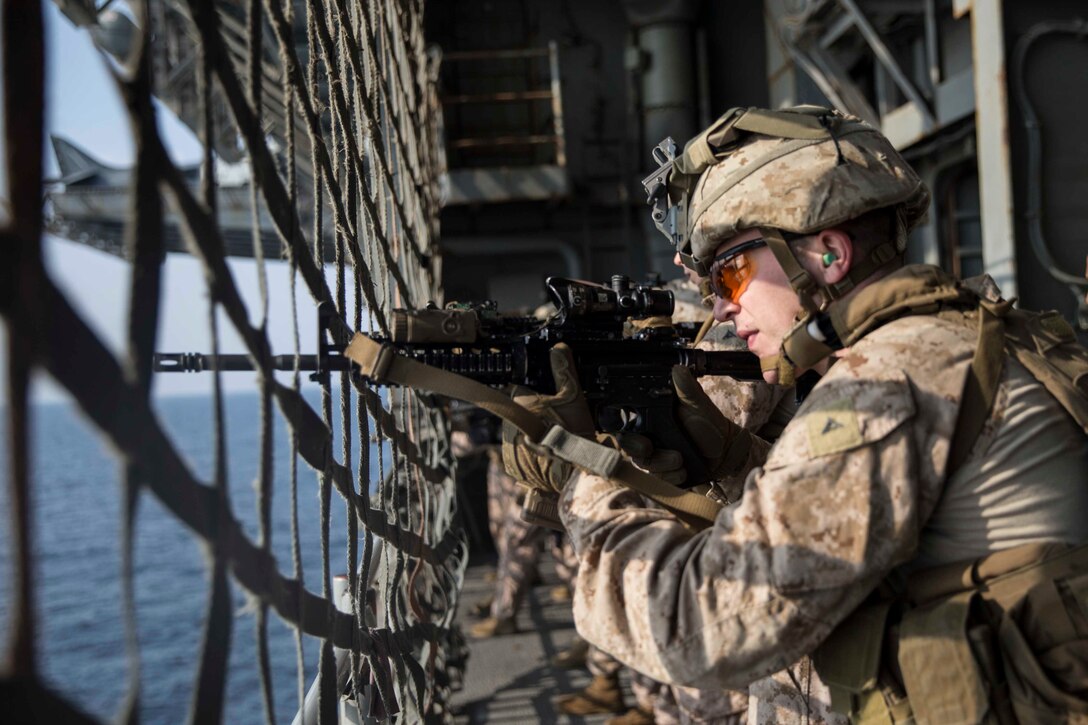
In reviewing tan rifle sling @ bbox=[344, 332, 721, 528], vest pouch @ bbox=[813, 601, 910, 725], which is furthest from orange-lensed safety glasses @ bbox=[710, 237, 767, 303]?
vest pouch @ bbox=[813, 601, 910, 725]

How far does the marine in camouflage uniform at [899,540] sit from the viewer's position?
1388mm

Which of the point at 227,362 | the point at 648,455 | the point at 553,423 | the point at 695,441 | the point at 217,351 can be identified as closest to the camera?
the point at 217,351

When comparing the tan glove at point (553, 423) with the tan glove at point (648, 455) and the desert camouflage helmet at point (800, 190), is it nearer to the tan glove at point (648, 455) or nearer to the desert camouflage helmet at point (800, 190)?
the tan glove at point (648, 455)

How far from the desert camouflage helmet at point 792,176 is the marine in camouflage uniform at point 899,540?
0.18 metres

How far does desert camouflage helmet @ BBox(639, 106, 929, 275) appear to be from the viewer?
1666 mm

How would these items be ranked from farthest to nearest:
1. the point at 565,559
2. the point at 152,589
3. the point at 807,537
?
the point at 152,589 → the point at 565,559 → the point at 807,537

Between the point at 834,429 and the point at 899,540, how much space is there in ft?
0.59

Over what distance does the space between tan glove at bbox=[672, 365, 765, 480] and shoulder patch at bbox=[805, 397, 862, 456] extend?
0.68 meters

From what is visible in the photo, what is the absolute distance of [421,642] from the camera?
3.12 metres

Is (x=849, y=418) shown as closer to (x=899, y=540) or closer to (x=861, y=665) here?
(x=899, y=540)

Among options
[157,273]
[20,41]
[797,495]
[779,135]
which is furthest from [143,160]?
[779,135]

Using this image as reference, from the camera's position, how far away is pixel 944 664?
1443 mm

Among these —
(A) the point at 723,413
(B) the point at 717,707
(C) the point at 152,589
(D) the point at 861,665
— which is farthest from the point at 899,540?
(C) the point at 152,589

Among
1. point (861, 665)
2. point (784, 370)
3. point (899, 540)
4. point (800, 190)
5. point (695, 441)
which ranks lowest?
point (861, 665)
